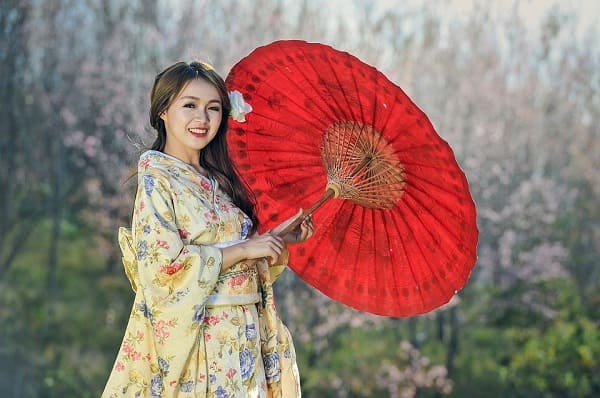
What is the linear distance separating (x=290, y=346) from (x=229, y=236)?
0.34m

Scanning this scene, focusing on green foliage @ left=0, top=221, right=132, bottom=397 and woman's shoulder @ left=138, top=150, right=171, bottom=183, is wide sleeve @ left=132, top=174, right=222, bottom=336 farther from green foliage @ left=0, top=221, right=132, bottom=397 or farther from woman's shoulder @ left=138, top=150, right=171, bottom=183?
green foliage @ left=0, top=221, right=132, bottom=397

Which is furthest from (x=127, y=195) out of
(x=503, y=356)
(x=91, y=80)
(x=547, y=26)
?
(x=547, y=26)

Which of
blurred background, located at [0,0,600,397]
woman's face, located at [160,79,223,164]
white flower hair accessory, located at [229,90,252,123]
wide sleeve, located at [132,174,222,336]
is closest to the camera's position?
wide sleeve, located at [132,174,222,336]

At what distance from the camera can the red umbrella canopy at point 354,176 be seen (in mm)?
2297

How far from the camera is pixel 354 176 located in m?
2.34

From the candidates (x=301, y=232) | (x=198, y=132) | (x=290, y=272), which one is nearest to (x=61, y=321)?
(x=290, y=272)

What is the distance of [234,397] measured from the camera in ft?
6.64

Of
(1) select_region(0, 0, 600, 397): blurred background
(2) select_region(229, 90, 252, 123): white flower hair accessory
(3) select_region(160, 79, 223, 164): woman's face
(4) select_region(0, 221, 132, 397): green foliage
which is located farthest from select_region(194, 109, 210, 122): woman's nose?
(4) select_region(0, 221, 132, 397): green foliage

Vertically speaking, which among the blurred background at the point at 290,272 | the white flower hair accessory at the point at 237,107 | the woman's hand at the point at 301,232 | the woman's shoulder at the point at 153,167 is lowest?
the woman's hand at the point at 301,232

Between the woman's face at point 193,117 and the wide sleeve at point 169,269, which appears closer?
the wide sleeve at point 169,269

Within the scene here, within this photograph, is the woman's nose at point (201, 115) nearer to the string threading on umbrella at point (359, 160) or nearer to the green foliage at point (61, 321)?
the string threading on umbrella at point (359, 160)

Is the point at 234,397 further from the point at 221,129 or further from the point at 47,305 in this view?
the point at 47,305

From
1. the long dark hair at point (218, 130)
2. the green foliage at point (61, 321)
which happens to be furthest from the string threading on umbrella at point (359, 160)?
the green foliage at point (61, 321)

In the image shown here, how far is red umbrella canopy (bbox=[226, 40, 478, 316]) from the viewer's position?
7.54 feet
